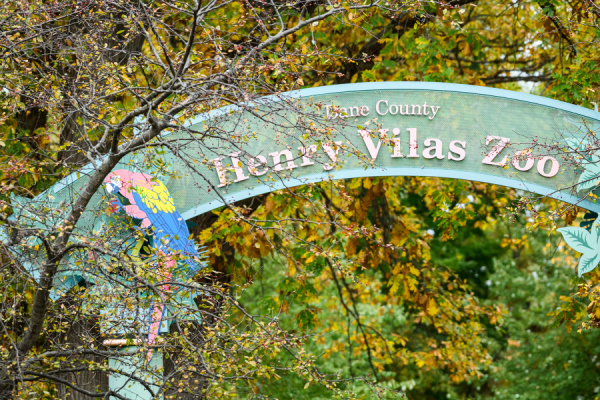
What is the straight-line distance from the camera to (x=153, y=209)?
16.1 ft

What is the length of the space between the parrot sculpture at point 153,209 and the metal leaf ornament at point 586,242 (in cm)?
283

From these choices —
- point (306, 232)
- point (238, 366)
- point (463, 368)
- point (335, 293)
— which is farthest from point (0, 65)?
point (335, 293)

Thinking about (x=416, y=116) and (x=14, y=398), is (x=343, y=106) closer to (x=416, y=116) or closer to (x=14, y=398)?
(x=416, y=116)

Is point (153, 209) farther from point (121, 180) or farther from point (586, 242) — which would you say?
point (586, 242)

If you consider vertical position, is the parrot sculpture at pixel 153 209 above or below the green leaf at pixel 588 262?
above

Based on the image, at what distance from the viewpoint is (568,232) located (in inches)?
198

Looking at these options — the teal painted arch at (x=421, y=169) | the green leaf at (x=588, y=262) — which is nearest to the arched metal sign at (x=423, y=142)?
the teal painted arch at (x=421, y=169)

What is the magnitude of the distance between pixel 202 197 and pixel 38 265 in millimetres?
1376

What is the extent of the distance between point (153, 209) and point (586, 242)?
3278 millimetres

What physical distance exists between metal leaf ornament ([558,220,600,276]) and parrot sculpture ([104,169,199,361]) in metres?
2.83

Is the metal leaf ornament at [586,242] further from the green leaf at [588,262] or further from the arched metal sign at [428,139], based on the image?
the arched metal sign at [428,139]

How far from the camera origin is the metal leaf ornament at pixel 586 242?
500 cm

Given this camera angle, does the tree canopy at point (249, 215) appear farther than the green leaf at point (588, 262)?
No

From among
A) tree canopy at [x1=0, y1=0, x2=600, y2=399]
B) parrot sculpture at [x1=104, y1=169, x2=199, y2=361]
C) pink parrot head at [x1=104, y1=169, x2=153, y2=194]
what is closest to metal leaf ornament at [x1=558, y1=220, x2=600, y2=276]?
tree canopy at [x1=0, y1=0, x2=600, y2=399]
